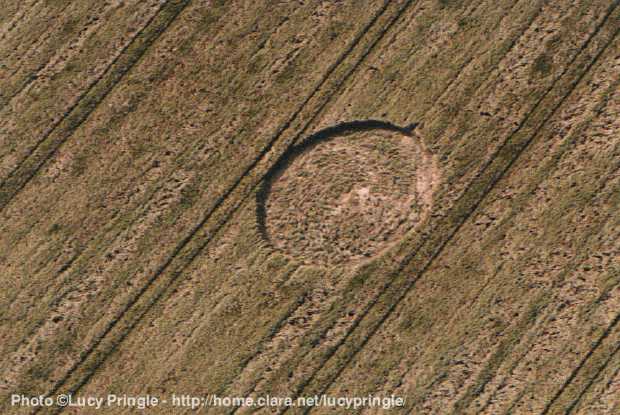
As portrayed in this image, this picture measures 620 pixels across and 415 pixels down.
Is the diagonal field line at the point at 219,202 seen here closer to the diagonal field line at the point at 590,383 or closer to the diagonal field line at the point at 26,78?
the diagonal field line at the point at 26,78

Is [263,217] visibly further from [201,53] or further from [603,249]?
[603,249]

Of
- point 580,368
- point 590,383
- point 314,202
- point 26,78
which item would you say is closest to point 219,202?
point 314,202

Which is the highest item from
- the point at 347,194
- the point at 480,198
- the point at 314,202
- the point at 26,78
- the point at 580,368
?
the point at 480,198

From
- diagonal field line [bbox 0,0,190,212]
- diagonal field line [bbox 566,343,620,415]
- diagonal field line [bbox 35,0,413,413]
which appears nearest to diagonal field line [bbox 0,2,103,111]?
diagonal field line [bbox 0,0,190,212]

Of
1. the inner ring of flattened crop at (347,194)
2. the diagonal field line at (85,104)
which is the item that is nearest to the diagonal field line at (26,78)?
the diagonal field line at (85,104)

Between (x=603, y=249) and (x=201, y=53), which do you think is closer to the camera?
(x=603, y=249)

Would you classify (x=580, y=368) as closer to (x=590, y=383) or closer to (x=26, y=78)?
(x=590, y=383)

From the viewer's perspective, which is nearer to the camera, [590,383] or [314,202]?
[590,383]

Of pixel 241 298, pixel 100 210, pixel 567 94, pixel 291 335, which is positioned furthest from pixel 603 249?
pixel 100 210
